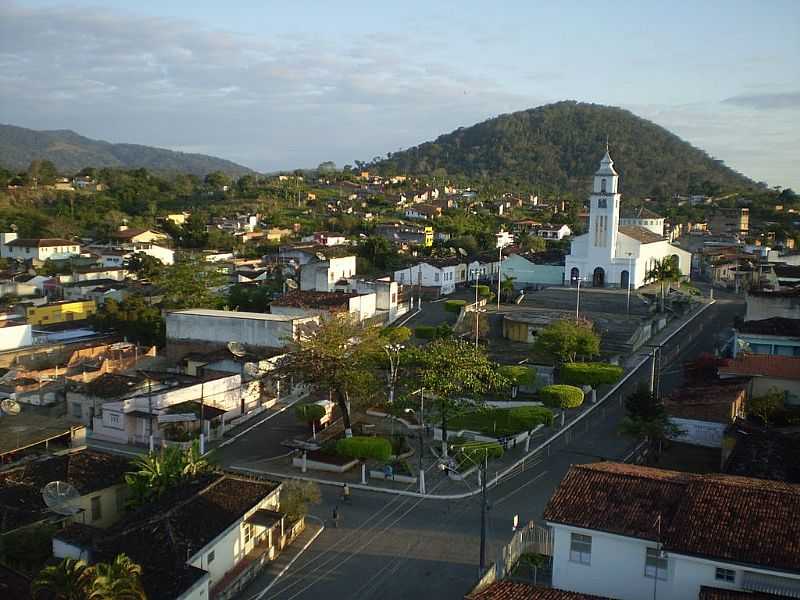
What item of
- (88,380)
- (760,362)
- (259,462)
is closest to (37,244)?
(88,380)

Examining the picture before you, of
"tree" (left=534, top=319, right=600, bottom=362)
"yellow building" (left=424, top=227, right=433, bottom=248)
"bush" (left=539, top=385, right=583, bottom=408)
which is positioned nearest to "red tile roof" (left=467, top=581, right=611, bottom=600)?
"bush" (left=539, top=385, right=583, bottom=408)

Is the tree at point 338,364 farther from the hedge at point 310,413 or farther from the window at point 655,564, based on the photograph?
the window at point 655,564

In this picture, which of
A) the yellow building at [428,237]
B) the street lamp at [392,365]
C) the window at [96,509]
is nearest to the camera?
the window at [96,509]

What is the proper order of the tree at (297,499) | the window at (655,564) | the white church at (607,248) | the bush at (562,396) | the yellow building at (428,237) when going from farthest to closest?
1. the yellow building at (428,237)
2. the white church at (607,248)
3. the bush at (562,396)
4. the tree at (297,499)
5. the window at (655,564)

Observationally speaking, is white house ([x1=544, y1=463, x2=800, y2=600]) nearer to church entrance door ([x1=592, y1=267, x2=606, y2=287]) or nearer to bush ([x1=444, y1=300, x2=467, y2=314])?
bush ([x1=444, y1=300, x2=467, y2=314])

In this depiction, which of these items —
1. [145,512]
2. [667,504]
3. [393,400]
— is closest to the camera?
[667,504]

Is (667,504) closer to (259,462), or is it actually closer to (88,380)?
(259,462)

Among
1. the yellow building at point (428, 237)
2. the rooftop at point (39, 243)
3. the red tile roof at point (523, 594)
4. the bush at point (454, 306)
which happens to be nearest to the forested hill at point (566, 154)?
the yellow building at point (428, 237)

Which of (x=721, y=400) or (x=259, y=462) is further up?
(x=721, y=400)
